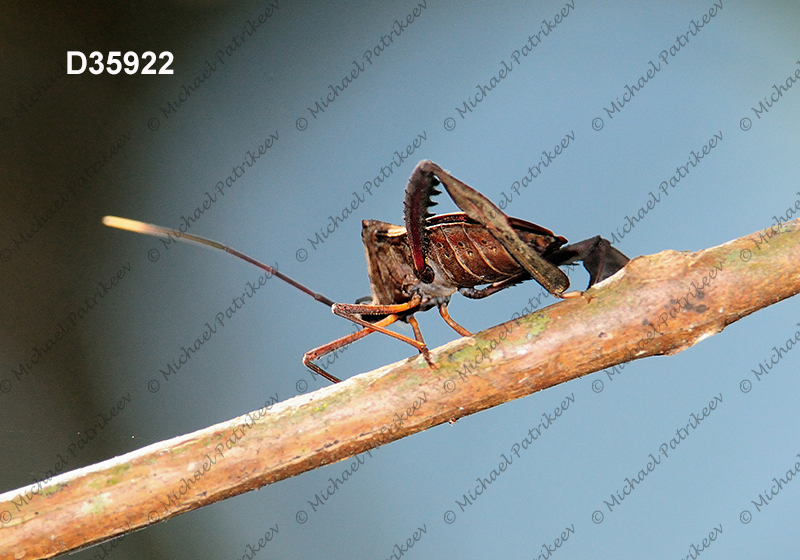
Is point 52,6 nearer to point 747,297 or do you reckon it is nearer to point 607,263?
point 607,263

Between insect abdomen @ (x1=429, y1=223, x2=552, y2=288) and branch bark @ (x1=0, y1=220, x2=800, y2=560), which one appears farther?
insect abdomen @ (x1=429, y1=223, x2=552, y2=288)

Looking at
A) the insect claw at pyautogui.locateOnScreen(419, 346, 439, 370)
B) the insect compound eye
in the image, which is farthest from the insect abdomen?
the insect claw at pyautogui.locateOnScreen(419, 346, 439, 370)

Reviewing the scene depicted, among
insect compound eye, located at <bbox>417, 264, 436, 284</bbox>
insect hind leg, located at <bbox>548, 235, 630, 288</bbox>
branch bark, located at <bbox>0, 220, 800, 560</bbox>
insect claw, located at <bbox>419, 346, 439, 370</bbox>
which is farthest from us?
insect compound eye, located at <bbox>417, 264, 436, 284</bbox>

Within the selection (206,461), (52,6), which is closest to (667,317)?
(206,461)

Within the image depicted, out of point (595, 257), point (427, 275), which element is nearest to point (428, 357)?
point (427, 275)

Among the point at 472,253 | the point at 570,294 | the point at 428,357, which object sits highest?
the point at 472,253

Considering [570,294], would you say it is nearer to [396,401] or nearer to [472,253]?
[472,253]

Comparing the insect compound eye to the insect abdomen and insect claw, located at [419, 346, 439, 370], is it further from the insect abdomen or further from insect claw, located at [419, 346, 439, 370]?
insect claw, located at [419, 346, 439, 370]

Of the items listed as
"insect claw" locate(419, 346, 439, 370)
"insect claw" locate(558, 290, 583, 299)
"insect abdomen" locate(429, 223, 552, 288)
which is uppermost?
"insect abdomen" locate(429, 223, 552, 288)

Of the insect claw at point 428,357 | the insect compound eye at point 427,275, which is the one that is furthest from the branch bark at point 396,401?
the insect compound eye at point 427,275
